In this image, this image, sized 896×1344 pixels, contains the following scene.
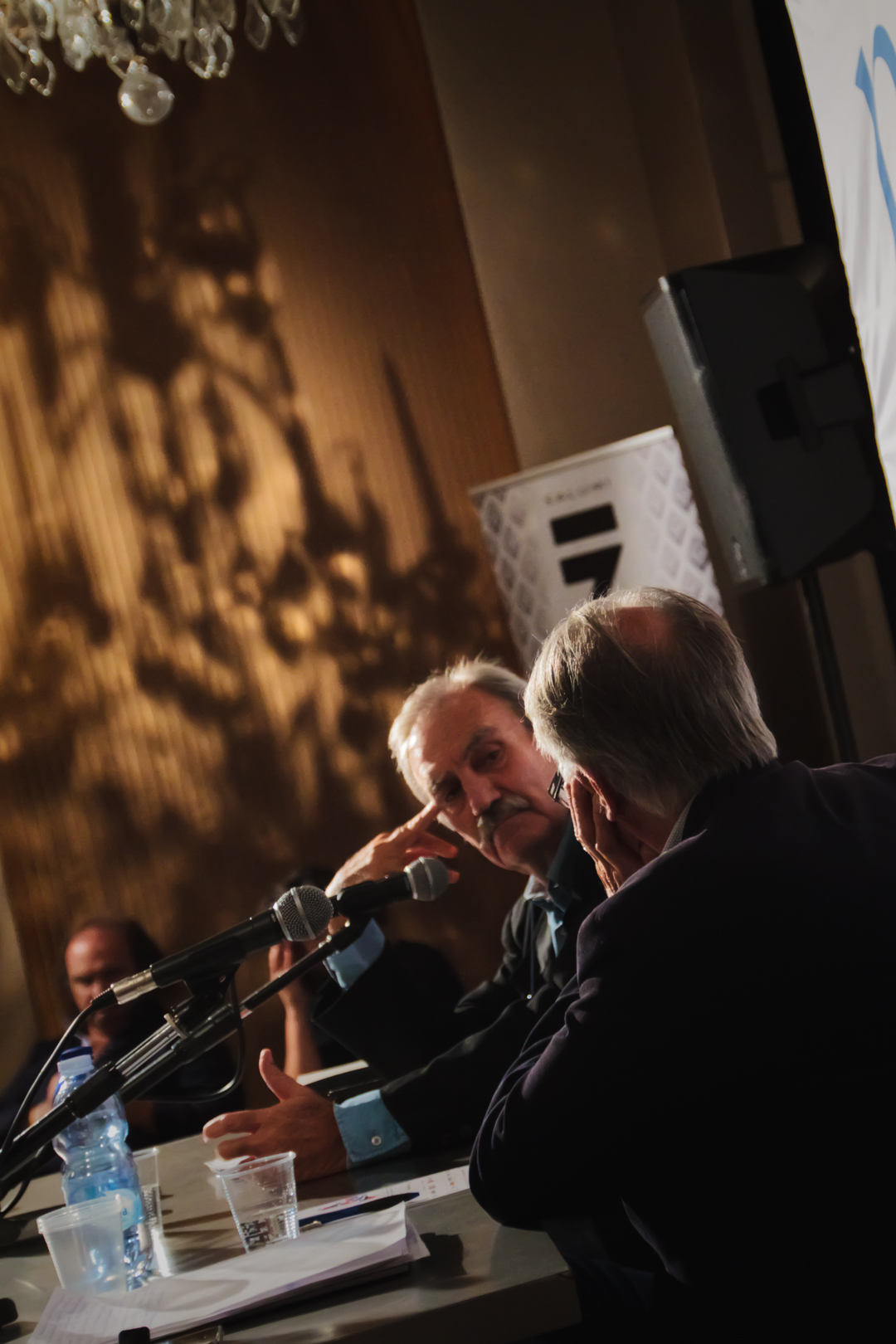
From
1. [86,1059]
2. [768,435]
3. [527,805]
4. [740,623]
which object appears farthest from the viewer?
[740,623]

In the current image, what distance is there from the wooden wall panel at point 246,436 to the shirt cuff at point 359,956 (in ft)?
4.42

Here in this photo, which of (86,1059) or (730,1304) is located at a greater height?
(86,1059)

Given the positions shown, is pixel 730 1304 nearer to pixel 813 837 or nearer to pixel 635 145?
pixel 813 837

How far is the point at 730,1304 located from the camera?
3.37 feet

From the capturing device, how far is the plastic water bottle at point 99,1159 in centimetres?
129

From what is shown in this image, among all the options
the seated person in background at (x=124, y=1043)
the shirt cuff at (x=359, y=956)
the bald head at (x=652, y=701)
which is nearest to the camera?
the bald head at (x=652, y=701)

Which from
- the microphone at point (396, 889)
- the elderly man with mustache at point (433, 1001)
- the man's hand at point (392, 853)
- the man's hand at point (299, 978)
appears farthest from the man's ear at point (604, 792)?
the man's hand at point (299, 978)

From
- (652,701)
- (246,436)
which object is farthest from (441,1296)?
(246,436)

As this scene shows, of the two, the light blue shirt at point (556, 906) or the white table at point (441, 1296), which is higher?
the light blue shirt at point (556, 906)

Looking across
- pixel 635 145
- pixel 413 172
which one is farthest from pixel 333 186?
pixel 635 145

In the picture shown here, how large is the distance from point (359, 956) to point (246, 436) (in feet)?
6.19

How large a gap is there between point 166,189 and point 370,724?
1626 mm

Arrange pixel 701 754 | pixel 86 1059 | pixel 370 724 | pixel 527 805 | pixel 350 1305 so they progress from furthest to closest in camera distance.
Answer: pixel 370 724, pixel 527 805, pixel 86 1059, pixel 701 754, pixel 350 1305

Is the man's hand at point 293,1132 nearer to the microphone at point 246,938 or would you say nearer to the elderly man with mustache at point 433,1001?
the elderly man with mustache at point 433,1001
